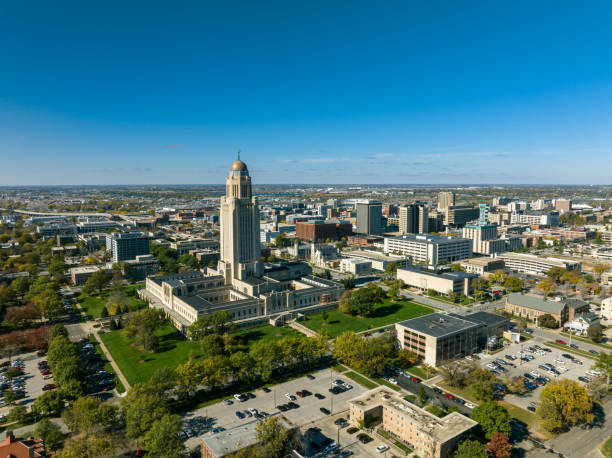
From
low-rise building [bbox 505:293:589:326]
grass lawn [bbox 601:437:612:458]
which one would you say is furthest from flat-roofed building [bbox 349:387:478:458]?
low-rise building [bbox 505:293:589:326]

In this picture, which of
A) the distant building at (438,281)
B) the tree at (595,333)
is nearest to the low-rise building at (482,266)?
the distant building at (438,281)

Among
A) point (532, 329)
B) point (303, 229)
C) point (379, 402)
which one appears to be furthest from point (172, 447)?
point (303, 229)

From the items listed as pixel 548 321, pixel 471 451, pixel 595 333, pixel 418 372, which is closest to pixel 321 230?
pixel 548 321

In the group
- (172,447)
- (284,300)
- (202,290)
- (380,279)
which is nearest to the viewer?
(172,447)

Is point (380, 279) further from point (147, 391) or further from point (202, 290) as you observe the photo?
point (147, 391)

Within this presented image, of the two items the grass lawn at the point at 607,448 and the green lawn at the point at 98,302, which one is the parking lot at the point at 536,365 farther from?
the green lawn at the point at 98,302

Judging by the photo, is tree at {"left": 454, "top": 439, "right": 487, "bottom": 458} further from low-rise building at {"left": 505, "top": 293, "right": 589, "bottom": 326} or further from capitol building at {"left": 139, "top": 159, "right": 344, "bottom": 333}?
low-rise building at {"left": 505, "top": 293, "right": 589, "bottom": 326}

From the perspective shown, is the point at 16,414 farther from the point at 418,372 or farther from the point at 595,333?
the point at 595,333
